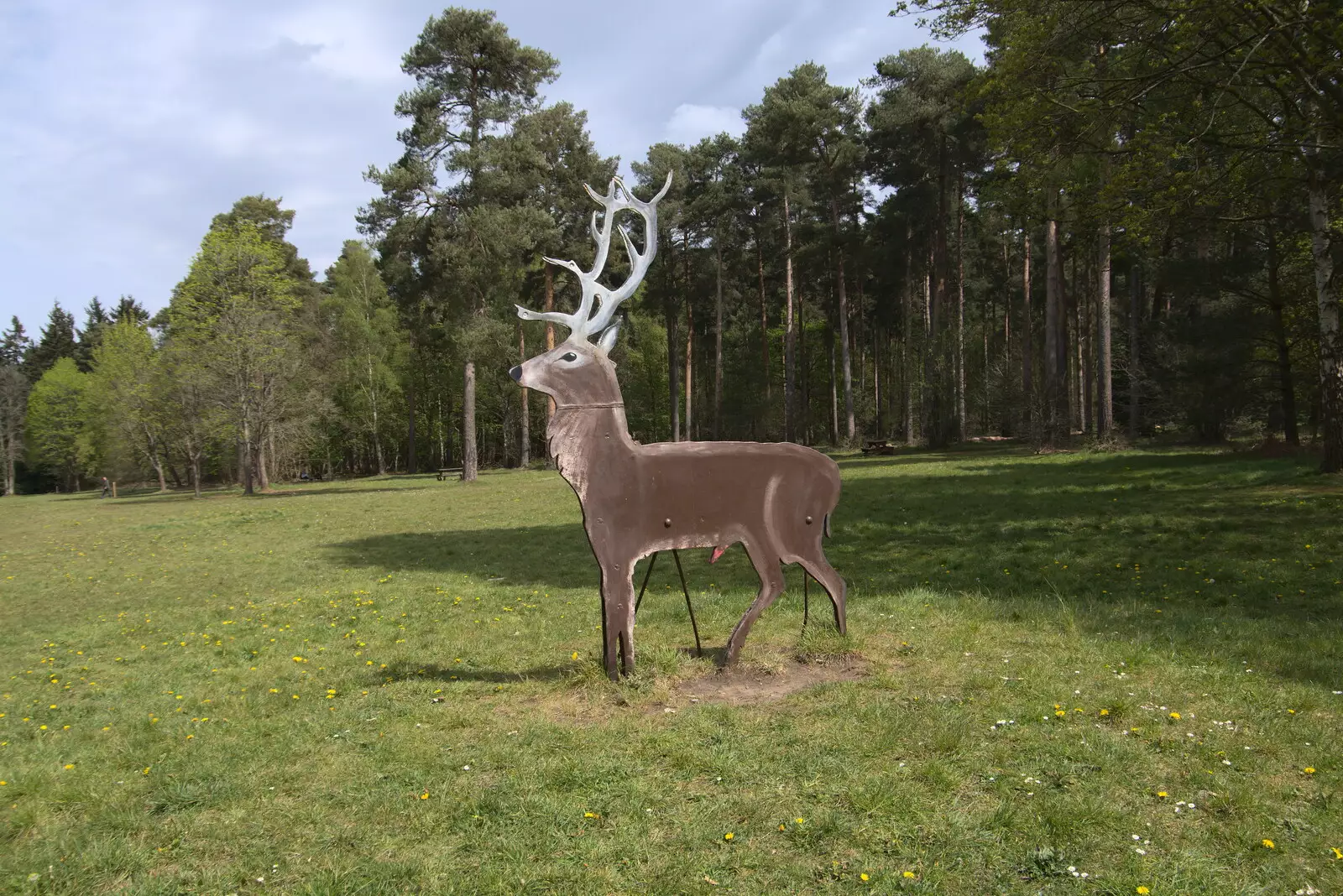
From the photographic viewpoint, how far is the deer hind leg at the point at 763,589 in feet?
21.4

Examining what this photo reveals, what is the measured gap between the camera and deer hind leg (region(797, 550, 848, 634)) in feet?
22.1

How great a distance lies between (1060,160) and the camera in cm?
1333

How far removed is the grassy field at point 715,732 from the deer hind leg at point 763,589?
0.26 meters

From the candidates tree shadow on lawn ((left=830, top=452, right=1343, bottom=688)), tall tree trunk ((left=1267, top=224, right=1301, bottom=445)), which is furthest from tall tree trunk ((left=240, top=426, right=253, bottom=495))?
tall tree trunk ((left=1267, top=224, right=1301, bottom=445))

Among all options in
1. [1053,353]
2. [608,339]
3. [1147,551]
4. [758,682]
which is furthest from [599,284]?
[1053,353]

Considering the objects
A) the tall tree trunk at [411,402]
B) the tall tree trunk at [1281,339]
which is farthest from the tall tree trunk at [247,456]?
the tall tree trunk at [1281,339]

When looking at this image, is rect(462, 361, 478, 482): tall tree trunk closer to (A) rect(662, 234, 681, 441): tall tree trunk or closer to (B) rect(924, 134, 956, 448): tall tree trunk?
(A) rect(662, 234, 681, 441): tall tree trunk

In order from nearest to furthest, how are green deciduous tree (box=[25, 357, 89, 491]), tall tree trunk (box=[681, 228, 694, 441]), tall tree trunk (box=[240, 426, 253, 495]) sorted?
tall tree trunk (box=[240, 426, 253, 495]) → tall tree trunk (box=[681, 228, 694, 441]) → green deciduous tree (box=[25, 357, 89, 491])

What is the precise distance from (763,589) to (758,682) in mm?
753

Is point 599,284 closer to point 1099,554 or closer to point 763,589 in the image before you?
point 763,589

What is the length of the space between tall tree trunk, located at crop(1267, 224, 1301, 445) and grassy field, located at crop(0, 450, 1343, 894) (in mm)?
8869

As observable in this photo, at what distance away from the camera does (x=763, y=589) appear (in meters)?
6.54

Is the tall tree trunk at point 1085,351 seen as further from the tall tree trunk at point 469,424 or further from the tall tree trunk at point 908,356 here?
the tall tree trunk at point 469,424

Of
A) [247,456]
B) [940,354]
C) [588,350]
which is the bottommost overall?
[247,456]
